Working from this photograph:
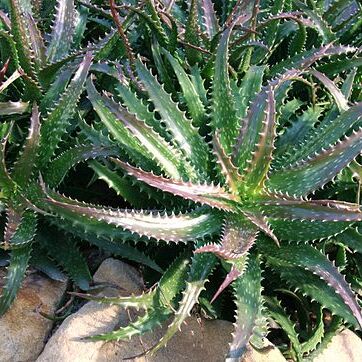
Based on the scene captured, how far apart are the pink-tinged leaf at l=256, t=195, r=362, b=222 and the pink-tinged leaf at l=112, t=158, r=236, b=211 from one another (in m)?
0.09

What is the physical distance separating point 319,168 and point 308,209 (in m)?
0.18

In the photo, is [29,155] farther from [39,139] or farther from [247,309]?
[247,309]

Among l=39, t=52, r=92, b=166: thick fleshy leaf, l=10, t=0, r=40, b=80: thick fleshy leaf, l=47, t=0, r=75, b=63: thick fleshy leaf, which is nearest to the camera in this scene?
l=39, t=52, r=92, b=166: thick fleshy leaf

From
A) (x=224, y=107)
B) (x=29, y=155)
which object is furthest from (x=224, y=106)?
(x=29, y=155)

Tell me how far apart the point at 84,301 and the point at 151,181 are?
50cm

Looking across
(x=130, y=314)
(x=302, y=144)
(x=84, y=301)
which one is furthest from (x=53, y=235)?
(x=302, y=144)

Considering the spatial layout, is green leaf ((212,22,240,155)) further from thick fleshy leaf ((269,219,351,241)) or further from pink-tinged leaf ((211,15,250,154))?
thick fleshy leaf ((269,219,351,241))

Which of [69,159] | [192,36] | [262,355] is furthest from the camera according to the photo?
[192,36]

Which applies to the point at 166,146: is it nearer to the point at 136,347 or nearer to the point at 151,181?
the point at 151,181

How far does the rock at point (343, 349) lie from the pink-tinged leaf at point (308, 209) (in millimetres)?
467

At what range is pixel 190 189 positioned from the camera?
1571mm

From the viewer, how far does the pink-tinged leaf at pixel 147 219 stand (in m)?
1.50

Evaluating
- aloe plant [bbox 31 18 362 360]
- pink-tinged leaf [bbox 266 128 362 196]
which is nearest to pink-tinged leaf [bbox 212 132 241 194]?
aloe plant [bbox 31 18 362 360]

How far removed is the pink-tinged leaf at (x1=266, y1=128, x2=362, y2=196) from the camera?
1.67m
